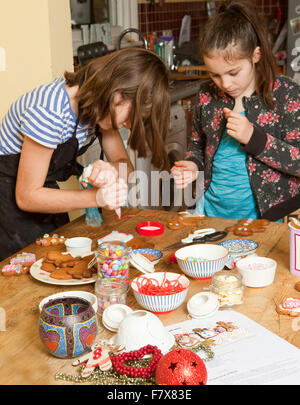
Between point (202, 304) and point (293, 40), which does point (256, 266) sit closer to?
point (202, 304)

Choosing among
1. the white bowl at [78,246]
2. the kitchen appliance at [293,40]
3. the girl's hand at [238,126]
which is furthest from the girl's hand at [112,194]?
the kitchen appliance at [293,40]

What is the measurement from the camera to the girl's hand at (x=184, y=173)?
194 centimetres

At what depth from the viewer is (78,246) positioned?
5.25ft

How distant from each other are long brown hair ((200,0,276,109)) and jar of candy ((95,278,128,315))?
96 cm

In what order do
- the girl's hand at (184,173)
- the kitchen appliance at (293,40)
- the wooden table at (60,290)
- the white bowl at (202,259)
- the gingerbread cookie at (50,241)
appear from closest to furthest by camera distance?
1. the wooden table at (60,290)
2. the white bowl at (202,259)
3. the gingerbread cookie at (50,241)
4. the girl's hand at (184,173)
5. the kitchen appliance at (293,40)

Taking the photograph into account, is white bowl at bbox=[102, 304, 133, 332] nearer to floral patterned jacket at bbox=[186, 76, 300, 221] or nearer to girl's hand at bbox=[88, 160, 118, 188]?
girl's hand at bbox=[88, 160, 118, 188]

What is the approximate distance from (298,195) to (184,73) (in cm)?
227

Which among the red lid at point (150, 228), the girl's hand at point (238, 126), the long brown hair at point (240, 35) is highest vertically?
the long brown hair at point (240, 35)

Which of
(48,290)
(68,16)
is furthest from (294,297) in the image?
(68,16)

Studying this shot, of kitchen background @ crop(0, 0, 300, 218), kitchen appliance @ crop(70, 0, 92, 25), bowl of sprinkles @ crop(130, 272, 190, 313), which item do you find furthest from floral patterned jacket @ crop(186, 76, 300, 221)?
kitchen appliance @ crop(70, 0, 92, 25)

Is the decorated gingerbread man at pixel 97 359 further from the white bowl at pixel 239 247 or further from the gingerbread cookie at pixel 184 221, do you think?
the gingerbread cookie at pixel 184 221

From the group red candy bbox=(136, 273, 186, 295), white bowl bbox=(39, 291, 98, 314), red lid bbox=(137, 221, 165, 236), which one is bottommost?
red lid bbox=(137, 221, 165, 236)

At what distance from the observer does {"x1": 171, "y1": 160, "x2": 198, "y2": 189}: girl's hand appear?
194 centimetres

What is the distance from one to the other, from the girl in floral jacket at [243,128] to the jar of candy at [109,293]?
2.31 feet
